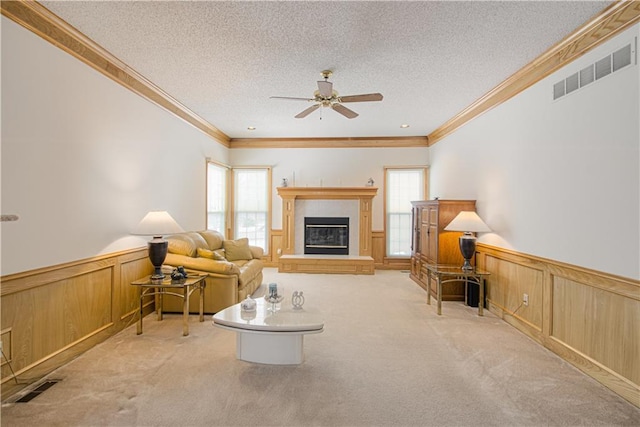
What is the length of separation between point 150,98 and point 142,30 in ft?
4.85

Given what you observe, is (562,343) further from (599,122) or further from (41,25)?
(41,25)

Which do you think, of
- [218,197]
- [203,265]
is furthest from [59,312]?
[218,197]

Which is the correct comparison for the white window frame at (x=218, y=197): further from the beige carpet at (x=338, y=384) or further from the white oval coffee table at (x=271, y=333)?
the white oval coffee table at (x=271, y=333)

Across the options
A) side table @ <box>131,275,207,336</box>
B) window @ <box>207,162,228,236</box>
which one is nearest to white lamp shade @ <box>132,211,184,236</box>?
side table @ <box>131,275,207,336</box>

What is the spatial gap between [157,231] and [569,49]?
445 cm

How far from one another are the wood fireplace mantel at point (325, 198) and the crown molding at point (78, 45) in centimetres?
304

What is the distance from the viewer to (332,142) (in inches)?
290

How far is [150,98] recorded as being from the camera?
417 cm

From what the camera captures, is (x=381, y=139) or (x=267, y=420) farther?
(x=381, y=139)

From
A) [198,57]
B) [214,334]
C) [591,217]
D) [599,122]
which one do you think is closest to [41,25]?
[198,57]

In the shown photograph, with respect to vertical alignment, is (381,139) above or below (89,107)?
above

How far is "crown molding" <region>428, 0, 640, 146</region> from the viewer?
245 centimetres

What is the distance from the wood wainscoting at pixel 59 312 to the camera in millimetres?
2385

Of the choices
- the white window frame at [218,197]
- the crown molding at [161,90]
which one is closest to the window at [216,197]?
the white window frame at [218,197]
